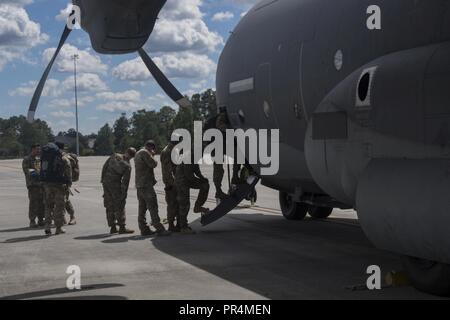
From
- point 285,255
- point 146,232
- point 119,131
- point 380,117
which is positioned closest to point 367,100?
point 380,117

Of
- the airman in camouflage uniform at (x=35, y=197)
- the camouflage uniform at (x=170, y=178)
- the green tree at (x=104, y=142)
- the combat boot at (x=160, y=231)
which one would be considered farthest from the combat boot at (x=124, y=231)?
the green tree at (x=104, y=142)

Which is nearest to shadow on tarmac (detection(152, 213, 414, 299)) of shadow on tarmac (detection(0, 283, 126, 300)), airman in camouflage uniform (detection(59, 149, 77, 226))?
shadow on tarmac (detection(0, 283, 126, 300))

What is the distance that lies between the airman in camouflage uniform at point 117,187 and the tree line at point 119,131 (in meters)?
0.84

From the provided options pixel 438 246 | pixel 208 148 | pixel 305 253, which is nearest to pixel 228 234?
pixel 208 148

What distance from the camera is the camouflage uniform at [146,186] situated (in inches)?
495

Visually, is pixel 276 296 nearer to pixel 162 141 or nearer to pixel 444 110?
pixel 444 110

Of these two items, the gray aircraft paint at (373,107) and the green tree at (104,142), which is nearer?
the gray aircraft paint at (373,107)

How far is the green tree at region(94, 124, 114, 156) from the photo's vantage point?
98762 mm

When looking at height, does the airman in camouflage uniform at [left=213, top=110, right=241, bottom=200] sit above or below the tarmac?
above

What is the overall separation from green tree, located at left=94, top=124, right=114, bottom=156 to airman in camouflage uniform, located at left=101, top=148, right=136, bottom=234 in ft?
276

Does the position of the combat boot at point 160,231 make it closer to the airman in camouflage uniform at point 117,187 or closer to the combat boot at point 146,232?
the combat boot at point 146,232

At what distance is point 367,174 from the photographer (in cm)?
691

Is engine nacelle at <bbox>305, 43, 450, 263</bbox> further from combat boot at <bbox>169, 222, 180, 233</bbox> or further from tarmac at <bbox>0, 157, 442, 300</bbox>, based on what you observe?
combat boot at <bbox>169, 222, 180, 233</bbox>

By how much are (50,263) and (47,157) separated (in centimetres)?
385
